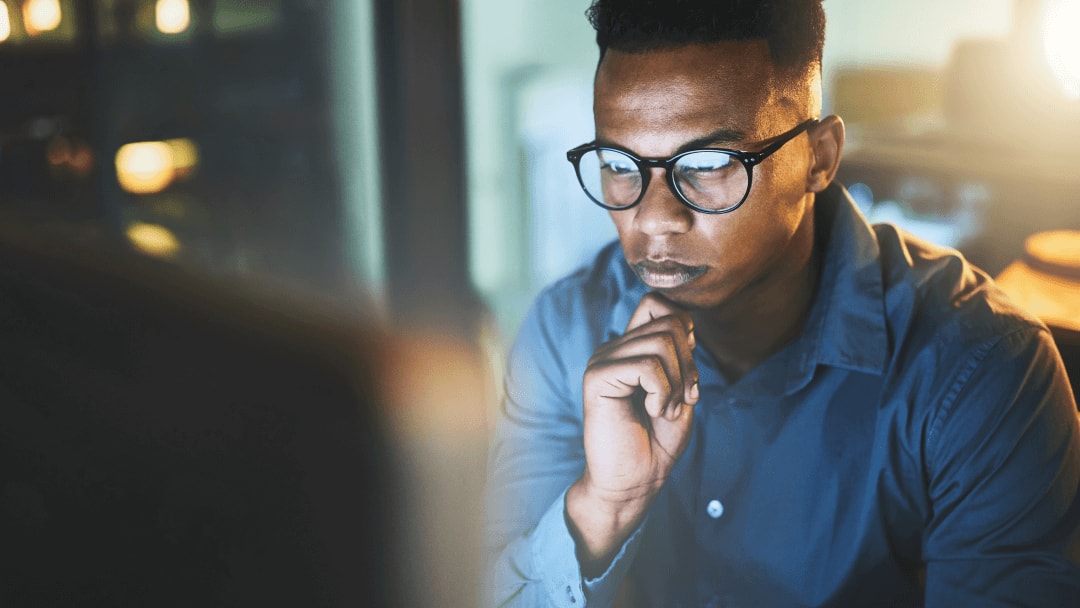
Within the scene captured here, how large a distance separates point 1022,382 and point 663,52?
469mm

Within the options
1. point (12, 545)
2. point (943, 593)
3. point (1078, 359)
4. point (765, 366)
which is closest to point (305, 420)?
point (12, 545)

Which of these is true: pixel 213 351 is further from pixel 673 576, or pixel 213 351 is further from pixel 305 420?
pixel 673 576

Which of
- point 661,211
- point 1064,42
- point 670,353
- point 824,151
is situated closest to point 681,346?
point 670,353

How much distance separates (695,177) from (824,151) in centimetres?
14

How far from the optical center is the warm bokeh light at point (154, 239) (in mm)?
1971

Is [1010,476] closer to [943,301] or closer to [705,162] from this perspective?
[943,301]

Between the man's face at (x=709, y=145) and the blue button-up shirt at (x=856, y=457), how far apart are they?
57 mm

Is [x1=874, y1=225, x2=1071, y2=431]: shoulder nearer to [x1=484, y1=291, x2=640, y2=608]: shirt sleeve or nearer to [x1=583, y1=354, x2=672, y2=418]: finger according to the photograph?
[x1=583, y1=354, x2=672, y2=418]: finger

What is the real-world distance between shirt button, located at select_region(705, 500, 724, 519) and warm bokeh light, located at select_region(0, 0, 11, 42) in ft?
5.63

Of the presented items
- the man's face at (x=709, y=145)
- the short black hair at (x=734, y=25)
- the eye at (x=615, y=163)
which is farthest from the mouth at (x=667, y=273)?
the short black hair at (x=734, y=25)

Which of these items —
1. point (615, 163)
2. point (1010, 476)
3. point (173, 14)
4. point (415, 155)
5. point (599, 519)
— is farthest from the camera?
point (173, 14)

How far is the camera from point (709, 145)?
2.77ft

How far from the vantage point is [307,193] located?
6.22ft

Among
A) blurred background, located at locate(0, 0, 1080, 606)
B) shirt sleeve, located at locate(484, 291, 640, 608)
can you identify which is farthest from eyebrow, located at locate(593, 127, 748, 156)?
shirt sleeve, located at locate(484, 291, 640, 608)
